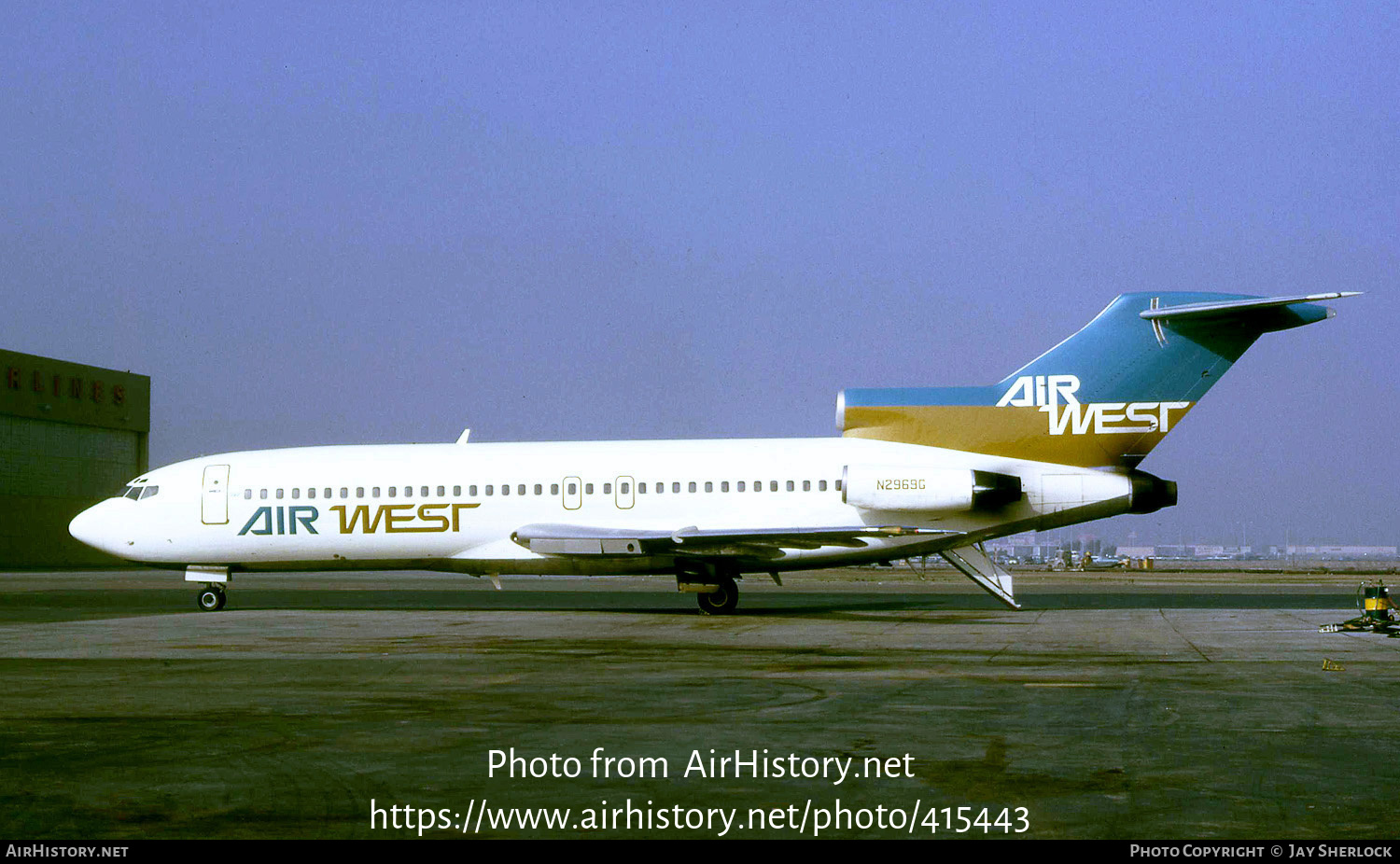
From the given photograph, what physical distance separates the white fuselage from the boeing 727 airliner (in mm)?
39

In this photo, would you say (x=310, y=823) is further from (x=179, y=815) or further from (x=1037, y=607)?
(x=1037, y=607)

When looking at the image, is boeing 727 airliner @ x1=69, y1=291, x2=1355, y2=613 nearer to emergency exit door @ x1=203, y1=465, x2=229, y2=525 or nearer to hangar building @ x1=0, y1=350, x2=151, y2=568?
emergency exit door @ x1=203, y1=465, x2=229, y2=525

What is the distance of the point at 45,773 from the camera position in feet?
24.9

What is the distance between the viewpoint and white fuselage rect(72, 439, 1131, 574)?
2364cm

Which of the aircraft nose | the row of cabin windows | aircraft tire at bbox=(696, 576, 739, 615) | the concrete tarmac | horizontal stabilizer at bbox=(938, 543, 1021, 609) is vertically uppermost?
the row of cabin windows

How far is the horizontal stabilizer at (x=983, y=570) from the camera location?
24438 millimetres

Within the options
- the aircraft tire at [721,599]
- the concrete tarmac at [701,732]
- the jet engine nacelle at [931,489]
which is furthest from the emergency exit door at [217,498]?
the jet engine nacelle at [931,489]

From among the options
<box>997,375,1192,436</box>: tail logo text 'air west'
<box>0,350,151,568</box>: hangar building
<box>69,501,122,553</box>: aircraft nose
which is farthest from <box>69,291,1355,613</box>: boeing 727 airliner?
<box>0,350,151,568</box>: hangar building

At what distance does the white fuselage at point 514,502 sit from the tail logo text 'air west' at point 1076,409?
2.62ft

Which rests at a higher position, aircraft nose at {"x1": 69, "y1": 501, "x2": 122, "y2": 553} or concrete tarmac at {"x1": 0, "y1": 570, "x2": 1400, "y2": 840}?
aircraft nose at {"x1": 69, "y1": 501, "x2": 122, "y2": 553}

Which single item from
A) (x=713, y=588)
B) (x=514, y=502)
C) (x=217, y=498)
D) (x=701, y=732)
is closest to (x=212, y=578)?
(x=217, y=498)

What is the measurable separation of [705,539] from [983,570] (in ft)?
17.9

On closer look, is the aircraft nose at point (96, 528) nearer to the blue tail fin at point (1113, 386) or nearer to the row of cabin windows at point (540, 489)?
the row of cabin windows at point (540, 489)
